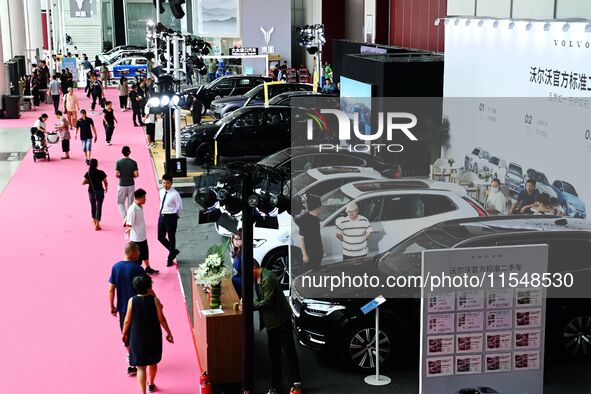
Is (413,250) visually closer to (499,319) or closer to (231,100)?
(499,319)

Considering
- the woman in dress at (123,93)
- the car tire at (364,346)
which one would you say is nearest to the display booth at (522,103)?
the car tire at (364,346)

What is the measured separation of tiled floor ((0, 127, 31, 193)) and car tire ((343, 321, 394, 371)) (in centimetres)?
1316

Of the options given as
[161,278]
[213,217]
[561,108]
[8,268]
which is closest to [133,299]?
[213,217]

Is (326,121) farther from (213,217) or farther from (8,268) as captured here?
(213,217)

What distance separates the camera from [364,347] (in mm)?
9891

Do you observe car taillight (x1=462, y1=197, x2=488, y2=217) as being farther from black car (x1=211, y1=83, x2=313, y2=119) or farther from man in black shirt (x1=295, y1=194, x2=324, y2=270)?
black car (x1=211, y1=83, x2=313, y2=119)

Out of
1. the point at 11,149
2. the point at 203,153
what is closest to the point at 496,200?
the point at 203,153

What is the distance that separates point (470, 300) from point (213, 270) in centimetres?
308

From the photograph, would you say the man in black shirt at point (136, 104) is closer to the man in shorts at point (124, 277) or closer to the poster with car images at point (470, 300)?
the man in shorts at point (124, 277)

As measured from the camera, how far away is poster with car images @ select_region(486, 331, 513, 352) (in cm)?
823

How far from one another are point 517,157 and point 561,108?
6.47 feet

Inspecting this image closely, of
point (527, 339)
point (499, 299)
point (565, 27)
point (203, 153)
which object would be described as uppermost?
point (565, 27)

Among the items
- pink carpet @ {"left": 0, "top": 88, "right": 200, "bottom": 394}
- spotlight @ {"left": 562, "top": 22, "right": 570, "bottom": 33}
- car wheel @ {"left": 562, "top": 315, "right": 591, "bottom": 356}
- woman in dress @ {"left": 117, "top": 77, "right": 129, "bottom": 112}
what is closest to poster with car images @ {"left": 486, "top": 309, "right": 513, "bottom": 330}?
car wheel @ {"left": 562, "top": 315, "right": 591, "bottom": 356}

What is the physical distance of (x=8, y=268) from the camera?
560 inches
